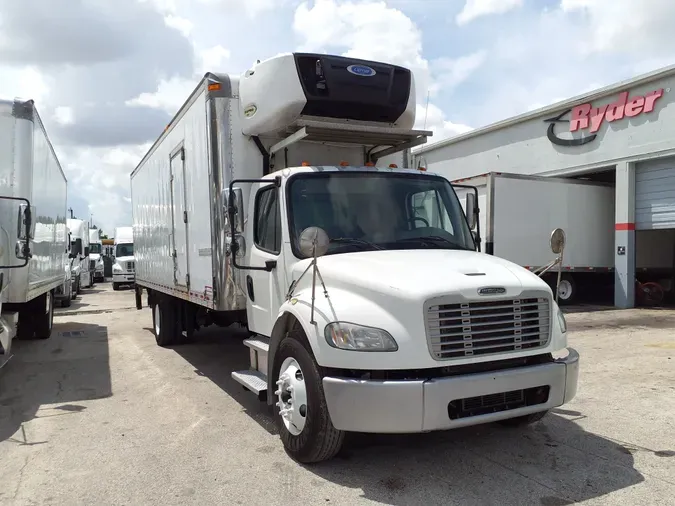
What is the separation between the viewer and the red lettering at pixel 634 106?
610 inches

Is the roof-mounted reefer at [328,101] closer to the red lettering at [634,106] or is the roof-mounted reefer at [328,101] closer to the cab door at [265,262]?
the cab door at [265,262]

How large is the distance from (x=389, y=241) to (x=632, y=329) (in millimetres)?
8964

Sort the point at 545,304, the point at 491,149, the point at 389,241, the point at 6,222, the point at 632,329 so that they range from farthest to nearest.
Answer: the point at 491,149 < the point at 632,329 < the point at 6,222 < the point at 389,241 < the point at 545,304

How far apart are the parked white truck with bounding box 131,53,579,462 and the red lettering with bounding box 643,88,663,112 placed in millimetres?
11671

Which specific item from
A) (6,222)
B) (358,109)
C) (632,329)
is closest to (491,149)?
(632,329)

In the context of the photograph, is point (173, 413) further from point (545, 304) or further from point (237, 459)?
point (545, 304)

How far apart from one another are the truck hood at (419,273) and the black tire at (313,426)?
614 millimetres

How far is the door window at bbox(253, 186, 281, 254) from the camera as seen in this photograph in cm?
527

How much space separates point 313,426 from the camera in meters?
4.05

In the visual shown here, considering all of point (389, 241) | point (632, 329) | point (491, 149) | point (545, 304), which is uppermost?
point (491, 149)

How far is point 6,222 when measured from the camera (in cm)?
718

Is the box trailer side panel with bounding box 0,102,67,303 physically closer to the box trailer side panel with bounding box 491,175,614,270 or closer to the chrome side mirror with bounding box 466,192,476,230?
the chrome side mirror with bounding box 466,192,476,230

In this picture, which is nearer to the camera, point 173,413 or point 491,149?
point 173,413

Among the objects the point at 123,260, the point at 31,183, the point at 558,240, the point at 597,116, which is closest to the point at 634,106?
the point at 597,116
